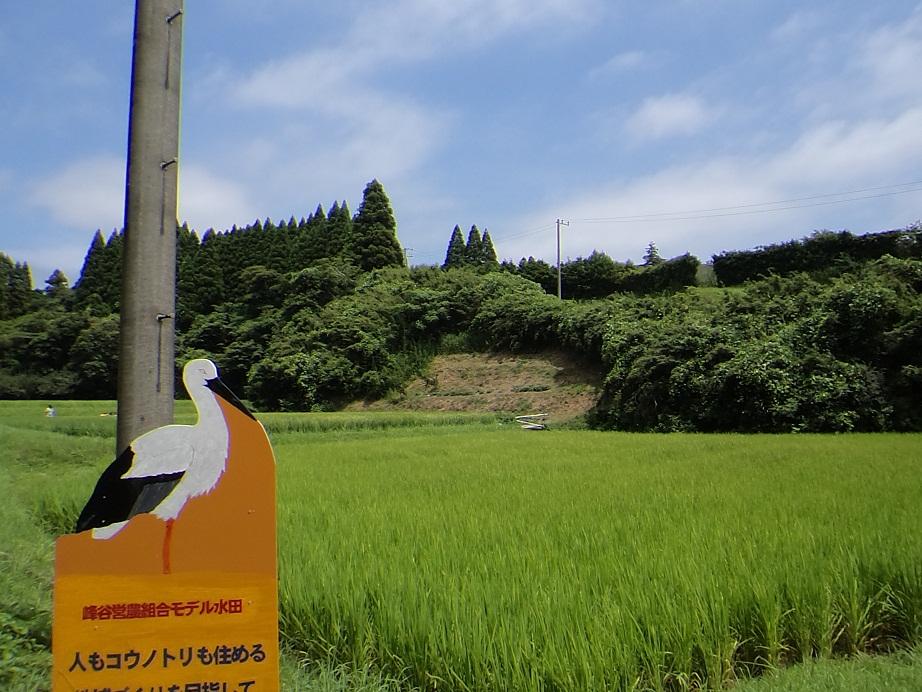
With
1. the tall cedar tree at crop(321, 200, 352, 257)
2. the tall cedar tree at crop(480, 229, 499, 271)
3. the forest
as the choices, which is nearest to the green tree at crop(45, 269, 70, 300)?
the forest

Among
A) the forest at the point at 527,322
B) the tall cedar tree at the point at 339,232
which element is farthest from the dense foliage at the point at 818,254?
the tall cedar tree at the point at 339,232

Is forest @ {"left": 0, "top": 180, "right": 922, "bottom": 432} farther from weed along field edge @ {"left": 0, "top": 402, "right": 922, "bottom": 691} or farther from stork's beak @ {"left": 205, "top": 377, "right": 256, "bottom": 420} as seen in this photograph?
stork's beak @ {"left": 205, "top": 377, "right": 256, "bottom": 420}

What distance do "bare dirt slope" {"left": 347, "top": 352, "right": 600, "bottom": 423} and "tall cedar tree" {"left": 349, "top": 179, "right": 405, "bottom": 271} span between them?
1013cm

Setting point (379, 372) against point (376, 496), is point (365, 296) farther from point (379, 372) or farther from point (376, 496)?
point (376, 496)

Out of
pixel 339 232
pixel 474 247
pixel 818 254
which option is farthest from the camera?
pixel 474 247

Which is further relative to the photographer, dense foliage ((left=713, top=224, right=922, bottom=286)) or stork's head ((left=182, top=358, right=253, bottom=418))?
dense foliage ((left=713, top=224, right=922, bottom=286))

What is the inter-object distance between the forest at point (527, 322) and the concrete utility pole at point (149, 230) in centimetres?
1318

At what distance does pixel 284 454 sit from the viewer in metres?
11.3

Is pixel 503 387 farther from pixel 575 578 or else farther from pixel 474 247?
pixel 474 247

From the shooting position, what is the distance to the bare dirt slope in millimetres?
20375

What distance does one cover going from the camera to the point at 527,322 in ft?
78.3

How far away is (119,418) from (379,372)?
2377 cm

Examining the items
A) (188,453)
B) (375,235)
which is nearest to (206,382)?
(188,453)

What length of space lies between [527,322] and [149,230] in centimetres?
2176
